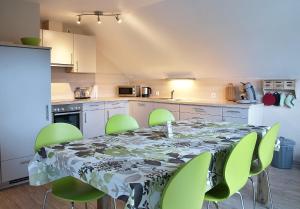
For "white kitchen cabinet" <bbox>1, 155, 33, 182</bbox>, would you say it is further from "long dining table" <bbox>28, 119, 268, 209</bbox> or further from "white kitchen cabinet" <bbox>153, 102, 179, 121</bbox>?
"white kitchen cabinet" <bbox>153, 102, 179, 121</bbox>

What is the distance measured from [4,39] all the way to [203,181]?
10.9ft

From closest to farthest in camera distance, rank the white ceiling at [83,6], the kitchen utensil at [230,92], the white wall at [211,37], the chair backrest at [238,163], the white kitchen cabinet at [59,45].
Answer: the chair backrest at [238,163]
the white wall at [211,37]
the white ceiling at [83,6]
the white kitchen cabinet at [59,45]
the kitchen utensil at [230,92]

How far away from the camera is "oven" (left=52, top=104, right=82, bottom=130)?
4324mm

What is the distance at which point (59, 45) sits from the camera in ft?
15.2

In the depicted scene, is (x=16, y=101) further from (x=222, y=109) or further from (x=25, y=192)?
(x=222, y=109)

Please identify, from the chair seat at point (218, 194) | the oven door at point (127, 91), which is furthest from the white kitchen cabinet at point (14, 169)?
the oven door at point (127, 91)

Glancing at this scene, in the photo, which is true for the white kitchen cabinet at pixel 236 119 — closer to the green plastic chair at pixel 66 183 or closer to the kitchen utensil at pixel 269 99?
the kitchen utensil at pixel 269 99

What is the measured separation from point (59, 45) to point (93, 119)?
144 centimetres

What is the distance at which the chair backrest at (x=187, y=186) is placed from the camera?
1.27 metres

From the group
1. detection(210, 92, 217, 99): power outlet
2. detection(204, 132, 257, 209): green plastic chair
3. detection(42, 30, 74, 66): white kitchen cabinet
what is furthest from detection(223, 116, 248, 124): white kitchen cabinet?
detection(42, 30, 74, 66): white kitchen cabinet

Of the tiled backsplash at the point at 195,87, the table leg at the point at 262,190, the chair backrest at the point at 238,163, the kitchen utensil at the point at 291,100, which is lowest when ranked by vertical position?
the table leg at the point at 262,190

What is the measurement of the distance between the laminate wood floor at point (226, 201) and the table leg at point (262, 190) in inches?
3.5

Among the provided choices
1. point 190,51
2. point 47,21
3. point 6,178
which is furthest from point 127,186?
point 47,21

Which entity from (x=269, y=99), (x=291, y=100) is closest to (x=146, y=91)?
(x=269, y=99)
